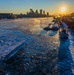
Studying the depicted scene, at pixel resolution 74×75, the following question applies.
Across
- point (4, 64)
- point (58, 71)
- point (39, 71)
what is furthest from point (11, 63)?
point (58, 71)

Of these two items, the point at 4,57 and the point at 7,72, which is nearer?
the point at 7,72

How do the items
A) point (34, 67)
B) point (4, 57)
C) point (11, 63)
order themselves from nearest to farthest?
1. point (34, 67)
2. point (11, 63)
3. point (4, 57)

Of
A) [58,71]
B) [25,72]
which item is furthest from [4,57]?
[58,71]

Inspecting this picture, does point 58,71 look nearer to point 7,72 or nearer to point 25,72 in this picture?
point 25,72

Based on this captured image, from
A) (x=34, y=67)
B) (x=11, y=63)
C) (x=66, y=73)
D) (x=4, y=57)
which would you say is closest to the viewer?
(x=66, y=73)

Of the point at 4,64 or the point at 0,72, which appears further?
the point at 4,64

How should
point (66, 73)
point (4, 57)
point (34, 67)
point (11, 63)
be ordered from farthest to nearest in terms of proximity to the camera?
1. point (4, 57)
2. point (11, 63)
3. point (34, 67)
4. point (66, 73)

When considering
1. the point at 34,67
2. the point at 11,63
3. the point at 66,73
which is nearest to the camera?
the point at 66,73

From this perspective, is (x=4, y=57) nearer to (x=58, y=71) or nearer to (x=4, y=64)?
(x=4, y=64)
